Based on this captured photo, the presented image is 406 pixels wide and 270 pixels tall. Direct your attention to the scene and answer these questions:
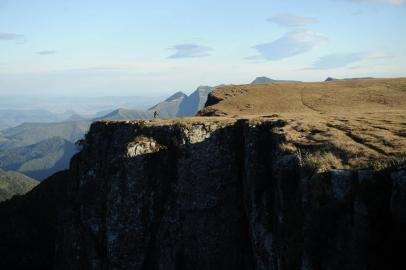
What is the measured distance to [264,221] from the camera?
3341 centimetres

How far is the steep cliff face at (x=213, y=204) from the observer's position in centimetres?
2264

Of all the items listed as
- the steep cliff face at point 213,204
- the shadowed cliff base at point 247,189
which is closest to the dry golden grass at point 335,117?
the shadowed cliff base at point 247,189

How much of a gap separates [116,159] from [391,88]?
139 feet

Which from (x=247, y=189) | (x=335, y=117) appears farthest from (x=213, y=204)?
Result: (x=335, y=117)

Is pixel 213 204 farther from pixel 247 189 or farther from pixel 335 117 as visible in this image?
pixel 335 117

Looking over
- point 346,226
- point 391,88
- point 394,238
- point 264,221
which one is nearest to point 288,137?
point 264,221

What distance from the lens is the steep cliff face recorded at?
22641 mm

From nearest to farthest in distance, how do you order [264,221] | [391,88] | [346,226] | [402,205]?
[402,205], [346,226], [264,221], [391,88]

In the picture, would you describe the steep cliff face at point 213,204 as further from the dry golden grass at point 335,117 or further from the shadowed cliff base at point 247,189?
the dry golden grass at point 335,117

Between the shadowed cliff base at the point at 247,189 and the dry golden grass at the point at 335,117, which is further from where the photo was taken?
the dry golden grass at the point at 335,117

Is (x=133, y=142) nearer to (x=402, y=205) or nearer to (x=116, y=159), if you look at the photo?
(x=116, y=159)

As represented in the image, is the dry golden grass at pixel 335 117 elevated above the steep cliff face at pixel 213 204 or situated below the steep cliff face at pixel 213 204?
above

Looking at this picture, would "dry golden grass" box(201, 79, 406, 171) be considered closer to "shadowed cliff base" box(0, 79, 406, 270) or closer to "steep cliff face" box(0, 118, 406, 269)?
"shadowed cliff base" box(0, 79, 406, 270)

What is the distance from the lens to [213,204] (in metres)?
41.0
